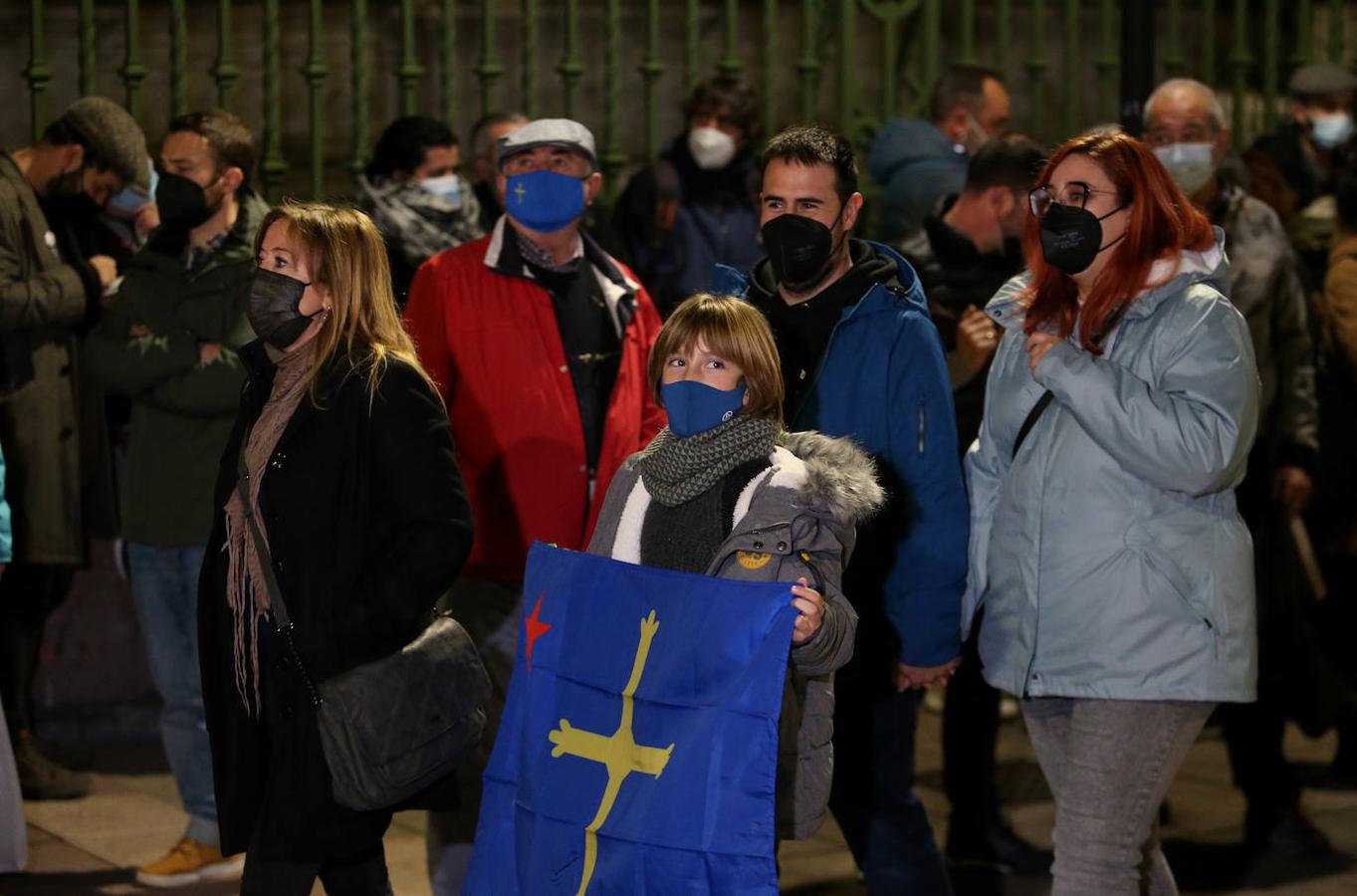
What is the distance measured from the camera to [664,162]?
8844 mm

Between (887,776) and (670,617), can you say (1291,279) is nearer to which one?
(887,776)

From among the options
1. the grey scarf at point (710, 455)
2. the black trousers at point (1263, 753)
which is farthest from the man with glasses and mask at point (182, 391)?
the black trousers at point (1263, 753)

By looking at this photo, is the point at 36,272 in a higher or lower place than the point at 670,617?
higher

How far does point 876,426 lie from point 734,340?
0.86m

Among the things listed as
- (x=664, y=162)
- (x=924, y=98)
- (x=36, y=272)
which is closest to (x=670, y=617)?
(x=36, y=272)

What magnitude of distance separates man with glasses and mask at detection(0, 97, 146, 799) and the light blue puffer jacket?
142 inches

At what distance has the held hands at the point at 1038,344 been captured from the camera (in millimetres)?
4895

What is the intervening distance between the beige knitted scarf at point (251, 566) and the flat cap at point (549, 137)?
1518 millimetres

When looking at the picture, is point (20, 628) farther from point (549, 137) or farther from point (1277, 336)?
point (1277, 336)

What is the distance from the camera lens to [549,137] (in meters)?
6.17

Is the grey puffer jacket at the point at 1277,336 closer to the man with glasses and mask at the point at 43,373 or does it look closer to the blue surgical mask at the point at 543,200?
the blue surgical mask at the point at 543,200

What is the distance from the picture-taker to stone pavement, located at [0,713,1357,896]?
6.59 meters

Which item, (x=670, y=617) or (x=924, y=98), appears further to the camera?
(x=924, y=98)

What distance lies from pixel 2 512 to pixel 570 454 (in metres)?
1.46
